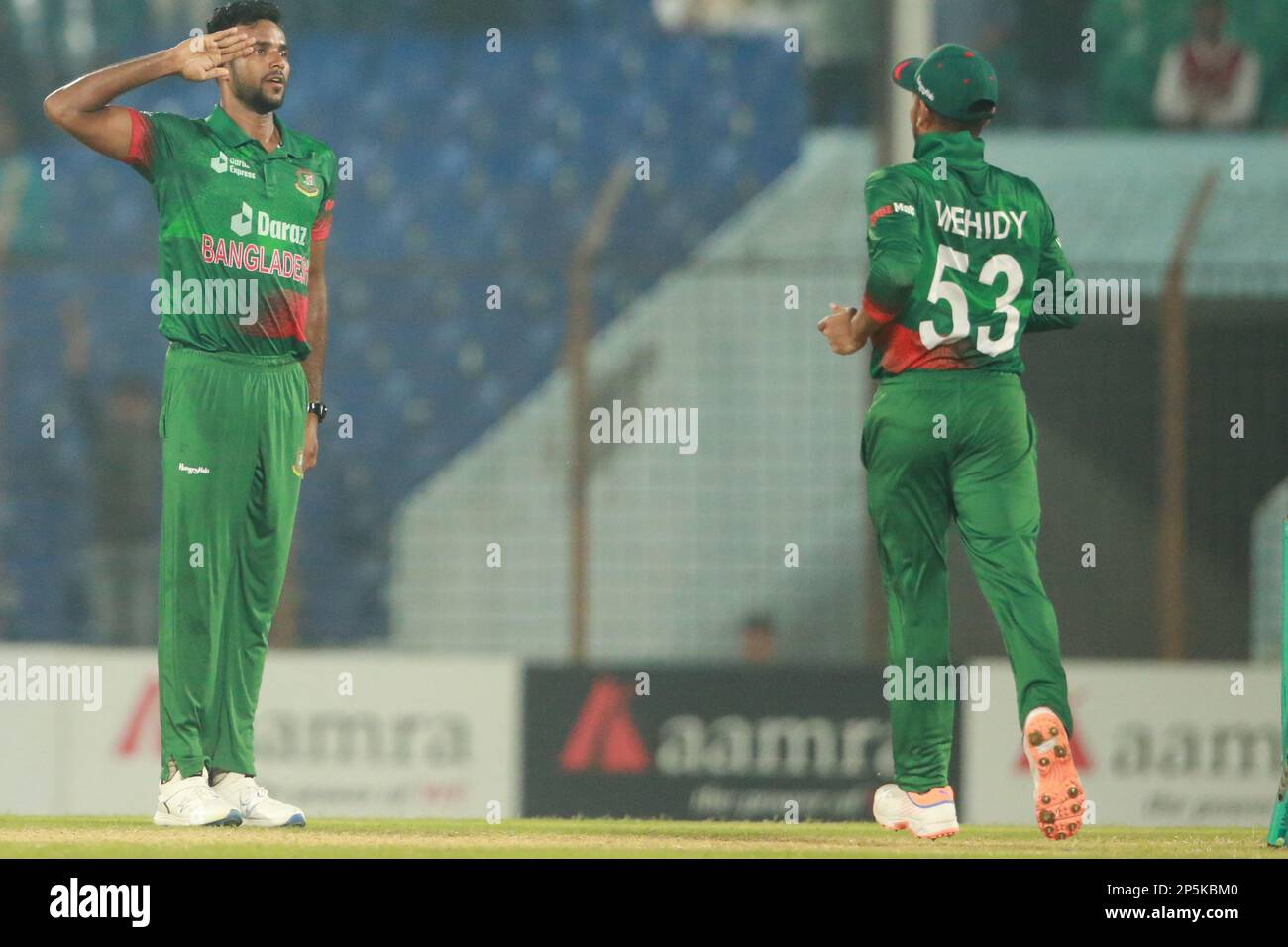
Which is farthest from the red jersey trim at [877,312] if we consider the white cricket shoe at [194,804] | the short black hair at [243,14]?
the white cricket shoe at [194,804]

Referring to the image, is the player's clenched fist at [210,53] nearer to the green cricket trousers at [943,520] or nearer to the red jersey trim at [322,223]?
the red jersey trim at [322,223]

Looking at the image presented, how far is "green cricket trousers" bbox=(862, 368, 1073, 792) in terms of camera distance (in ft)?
20.4

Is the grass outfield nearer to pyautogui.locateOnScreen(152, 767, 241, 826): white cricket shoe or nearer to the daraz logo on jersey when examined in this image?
pyautogui.locateOnScreen(152, 767, 241, 826): white cricket shoe

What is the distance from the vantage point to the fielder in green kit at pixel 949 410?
6.16m

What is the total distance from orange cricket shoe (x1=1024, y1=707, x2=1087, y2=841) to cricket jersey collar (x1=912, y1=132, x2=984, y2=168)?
162cm

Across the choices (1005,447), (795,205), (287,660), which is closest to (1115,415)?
(795,205)

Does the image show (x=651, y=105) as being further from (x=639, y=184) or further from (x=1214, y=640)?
(x=1214, y=640)

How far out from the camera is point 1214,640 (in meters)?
12.3

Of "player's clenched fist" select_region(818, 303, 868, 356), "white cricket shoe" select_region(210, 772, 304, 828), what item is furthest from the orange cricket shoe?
"white cricket shoe" select_region(210, 772, 304, 828)

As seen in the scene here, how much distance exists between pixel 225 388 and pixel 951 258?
2167 mm

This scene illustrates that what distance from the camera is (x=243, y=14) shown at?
6250mm

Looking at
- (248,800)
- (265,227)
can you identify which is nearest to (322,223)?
(265,227)

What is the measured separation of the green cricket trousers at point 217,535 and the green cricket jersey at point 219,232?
98mm

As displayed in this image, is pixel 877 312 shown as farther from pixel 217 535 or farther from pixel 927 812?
pixel 217 535
